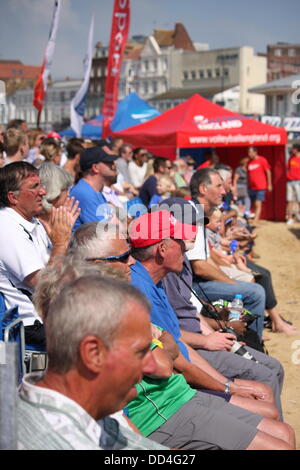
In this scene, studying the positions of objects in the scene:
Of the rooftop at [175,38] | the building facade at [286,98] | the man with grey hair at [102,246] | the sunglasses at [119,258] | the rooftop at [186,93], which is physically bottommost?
the sunglasses at [119,258]

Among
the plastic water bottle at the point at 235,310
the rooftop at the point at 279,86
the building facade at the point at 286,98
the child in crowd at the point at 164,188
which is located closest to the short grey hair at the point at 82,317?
the plastic water bottle at the point at 235,310

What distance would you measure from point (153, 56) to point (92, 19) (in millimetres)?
94973

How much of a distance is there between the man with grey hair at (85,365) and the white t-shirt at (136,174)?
10.2 m

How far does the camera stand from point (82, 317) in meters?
1.77

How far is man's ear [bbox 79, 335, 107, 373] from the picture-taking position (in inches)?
68.9

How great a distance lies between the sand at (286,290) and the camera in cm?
508

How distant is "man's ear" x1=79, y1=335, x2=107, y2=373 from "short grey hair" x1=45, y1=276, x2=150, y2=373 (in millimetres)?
12

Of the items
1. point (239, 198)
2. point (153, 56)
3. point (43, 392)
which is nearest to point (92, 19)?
point (239, 198)

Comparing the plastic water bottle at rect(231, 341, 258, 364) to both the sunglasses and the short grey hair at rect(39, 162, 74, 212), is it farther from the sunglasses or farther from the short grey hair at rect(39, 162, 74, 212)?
the short grey hair at rect(39, 162, 74, 212)

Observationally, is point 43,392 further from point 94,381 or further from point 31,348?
point 31,348

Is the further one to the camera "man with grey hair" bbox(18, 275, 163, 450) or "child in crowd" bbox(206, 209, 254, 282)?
"child in crowd" bbox(206, 209, 254, 282)

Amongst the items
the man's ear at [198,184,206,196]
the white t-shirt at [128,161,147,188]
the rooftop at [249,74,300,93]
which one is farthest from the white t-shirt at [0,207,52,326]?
the rooftop at [249,74,300,93]

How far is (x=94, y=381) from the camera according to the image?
1793mm

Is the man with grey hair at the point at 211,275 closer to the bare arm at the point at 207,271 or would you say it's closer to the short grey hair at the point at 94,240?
the bare arm at the point at 207,271
